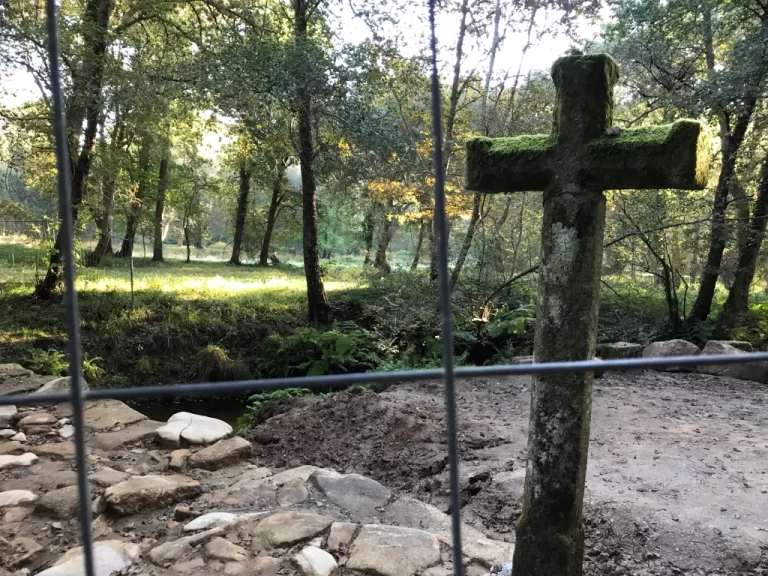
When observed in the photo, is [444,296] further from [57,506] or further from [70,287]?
[57,506]

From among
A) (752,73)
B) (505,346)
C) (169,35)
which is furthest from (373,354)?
(169,35)

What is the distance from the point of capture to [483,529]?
289cm

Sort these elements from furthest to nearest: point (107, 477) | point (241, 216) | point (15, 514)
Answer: point (241, 216), point (107, 477), point (15, 514)

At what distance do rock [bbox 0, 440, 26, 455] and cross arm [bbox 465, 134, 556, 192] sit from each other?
11.4 feet

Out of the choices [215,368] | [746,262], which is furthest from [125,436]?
[746,262]

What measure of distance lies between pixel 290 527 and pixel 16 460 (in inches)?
→ 80.3

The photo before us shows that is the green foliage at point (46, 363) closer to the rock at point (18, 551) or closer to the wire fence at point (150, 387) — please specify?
the rock at point (18, 551)

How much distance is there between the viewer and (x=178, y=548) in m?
2.34

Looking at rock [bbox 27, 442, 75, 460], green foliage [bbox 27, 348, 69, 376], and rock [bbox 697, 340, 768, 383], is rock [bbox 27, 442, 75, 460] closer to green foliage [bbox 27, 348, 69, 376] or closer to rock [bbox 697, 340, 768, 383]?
green foliage [bbox 27, 348, 69, 376]

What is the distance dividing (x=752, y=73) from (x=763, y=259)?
12.2 feet

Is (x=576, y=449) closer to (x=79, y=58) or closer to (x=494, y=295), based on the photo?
(x=494, y=295)

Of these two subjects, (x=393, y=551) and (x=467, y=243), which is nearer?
(x=393, y=551)

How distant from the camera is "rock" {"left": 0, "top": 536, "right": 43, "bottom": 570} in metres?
2.26

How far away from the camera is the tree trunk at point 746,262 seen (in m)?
7.01
